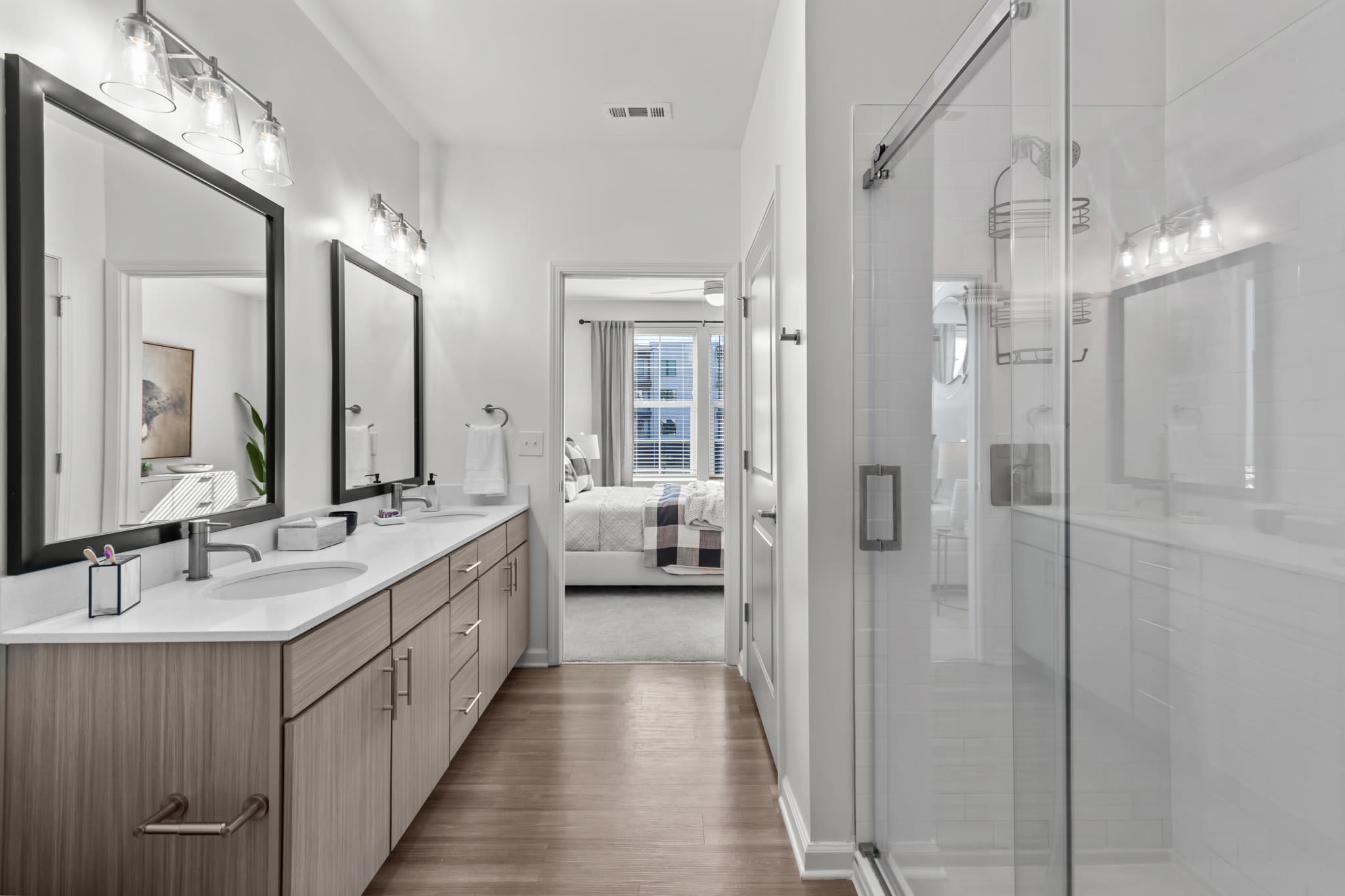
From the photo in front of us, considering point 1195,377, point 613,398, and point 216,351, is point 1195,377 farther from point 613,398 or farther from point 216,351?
point 613,398

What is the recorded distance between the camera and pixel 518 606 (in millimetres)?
3119

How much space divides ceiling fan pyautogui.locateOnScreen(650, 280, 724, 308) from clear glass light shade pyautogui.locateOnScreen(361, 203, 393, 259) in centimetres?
189

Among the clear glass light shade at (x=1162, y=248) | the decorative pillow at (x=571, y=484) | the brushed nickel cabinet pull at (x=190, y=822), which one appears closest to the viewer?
the clear glass light shade at (x=1162, y=248)

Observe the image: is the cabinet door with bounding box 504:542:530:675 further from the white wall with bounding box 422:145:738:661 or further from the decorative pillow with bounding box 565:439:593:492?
the decorative pillow with bounding box 565:439:593:492

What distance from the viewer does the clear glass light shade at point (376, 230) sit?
8.99 ft

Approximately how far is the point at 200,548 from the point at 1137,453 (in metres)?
2.00

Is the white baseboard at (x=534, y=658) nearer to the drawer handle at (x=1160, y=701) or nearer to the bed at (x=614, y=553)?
the bed at (x=614, y=553)

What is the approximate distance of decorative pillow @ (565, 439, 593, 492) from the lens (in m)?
5.80

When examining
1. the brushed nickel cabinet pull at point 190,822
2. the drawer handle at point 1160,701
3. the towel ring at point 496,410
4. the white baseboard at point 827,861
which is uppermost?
the towel ring at point 496,410

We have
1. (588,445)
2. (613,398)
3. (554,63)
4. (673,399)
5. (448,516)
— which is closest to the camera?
(554,63)

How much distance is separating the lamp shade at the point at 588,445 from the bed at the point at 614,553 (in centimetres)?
207

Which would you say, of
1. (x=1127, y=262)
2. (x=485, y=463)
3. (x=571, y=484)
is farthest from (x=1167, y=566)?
(x=571, y=484)

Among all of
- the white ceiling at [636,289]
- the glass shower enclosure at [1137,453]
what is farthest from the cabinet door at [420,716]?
the white ceiling at [636,289]

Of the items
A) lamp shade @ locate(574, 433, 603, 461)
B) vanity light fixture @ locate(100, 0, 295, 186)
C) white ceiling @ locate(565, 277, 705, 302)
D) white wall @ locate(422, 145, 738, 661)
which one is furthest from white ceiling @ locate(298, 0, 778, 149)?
lamp shade @ locate(574, 433, 603, 461)
